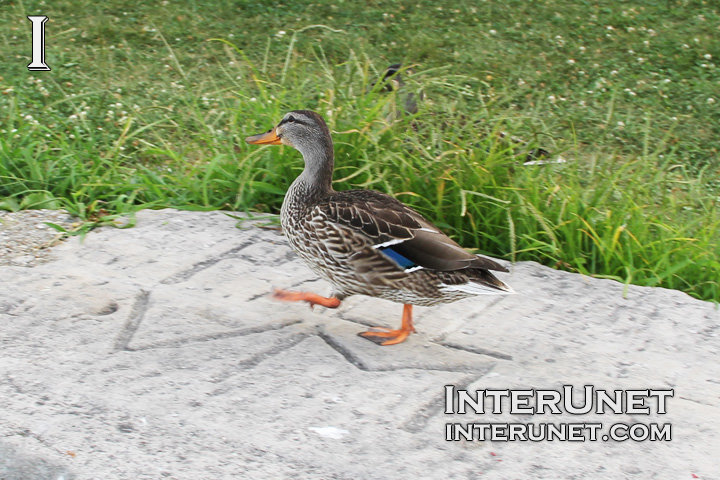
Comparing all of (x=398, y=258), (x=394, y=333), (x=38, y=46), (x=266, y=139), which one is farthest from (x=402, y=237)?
(x=38, y=46)

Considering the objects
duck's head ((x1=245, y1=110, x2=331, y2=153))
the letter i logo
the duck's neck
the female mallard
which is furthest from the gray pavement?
the letter i logo

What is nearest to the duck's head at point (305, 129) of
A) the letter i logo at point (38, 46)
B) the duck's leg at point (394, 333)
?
the duck's leg at point (394, 333)

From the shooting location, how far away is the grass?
4477mm

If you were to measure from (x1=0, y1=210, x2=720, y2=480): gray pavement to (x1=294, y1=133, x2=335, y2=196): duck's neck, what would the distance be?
0.54 meters

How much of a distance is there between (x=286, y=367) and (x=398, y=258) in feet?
1.98

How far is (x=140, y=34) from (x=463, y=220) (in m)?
4.38

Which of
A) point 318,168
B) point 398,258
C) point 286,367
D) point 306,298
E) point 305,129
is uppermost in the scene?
point 305,129

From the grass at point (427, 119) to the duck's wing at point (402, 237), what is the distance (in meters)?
0.75

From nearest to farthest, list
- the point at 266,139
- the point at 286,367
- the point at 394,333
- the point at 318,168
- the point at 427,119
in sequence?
the point at 286,367, the point at 394,333, the point at 318,168, the point at 266,139, the point at 427,119

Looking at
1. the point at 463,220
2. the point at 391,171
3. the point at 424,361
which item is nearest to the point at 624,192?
the point at 463,220

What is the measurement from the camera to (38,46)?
7012mm

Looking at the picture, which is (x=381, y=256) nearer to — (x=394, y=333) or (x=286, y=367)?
(x=394, y=333)

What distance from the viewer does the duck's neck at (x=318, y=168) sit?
12.0ft

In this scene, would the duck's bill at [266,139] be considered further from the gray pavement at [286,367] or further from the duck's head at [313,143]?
the gray pavement at [286,367]
